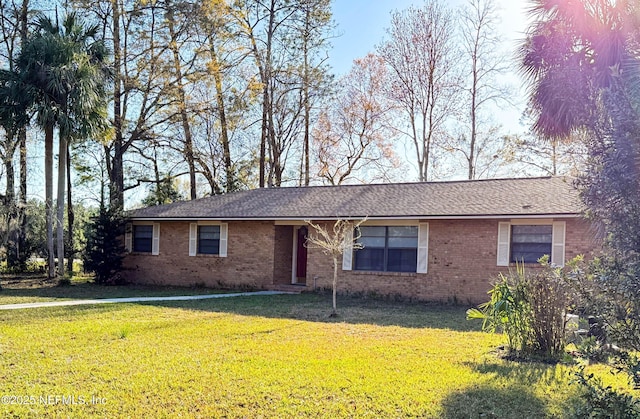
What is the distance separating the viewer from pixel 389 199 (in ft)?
52.7

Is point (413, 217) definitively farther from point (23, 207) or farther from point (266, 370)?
point (23, 207)

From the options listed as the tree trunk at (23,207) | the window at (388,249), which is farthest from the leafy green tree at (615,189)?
the tree trunk at (23,207)

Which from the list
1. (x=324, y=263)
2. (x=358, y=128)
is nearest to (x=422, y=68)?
(x=358, y=128)

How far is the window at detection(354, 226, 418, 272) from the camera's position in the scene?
14.7 meters

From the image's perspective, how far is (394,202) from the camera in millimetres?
15656

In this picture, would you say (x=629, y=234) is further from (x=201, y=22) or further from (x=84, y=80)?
(x=201, y=22)

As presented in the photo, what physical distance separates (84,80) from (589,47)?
50.1 ft

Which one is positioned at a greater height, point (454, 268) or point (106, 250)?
point (454, 268)

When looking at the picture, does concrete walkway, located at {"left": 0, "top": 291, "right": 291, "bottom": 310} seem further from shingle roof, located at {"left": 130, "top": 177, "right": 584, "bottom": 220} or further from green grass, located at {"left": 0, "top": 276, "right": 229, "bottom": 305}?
shingle roof, located at {"left": 130, "top": 177, "right": 584, "bottom": 220}

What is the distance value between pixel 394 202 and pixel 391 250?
1604 mm

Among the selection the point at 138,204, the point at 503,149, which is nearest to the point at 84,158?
the point at 138,204

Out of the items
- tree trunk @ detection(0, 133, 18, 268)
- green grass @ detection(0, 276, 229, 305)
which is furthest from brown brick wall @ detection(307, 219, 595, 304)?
tree trunk @ detection(0, 133, 18, 268)

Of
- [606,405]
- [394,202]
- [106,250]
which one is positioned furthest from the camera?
[106,250]

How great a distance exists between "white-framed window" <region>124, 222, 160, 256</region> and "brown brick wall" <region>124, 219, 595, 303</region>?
0.86 ft
